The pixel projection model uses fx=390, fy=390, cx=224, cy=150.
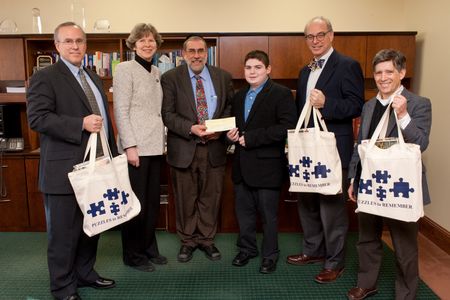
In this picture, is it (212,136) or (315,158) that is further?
(212,136)

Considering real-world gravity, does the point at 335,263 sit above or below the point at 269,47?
below

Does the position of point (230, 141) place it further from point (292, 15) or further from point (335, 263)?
point (292, 15)

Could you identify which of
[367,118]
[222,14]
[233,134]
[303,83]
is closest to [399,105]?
[367,118]

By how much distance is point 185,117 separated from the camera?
8.89 ft

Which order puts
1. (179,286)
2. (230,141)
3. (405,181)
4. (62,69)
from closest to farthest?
(405,181)
(62,69)
(179,286)
(230,141)

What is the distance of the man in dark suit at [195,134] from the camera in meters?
2.68

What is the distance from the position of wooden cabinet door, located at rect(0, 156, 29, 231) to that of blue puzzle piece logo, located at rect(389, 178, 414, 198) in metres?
3.13

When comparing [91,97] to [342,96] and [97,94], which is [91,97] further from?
[342,96]

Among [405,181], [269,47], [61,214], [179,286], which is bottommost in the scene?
[179,286]

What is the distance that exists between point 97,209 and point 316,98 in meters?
1.39

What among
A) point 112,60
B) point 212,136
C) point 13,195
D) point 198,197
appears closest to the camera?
point 212,136

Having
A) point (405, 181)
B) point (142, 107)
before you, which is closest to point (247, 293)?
point (405, 181)

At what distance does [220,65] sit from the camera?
3773 millimetres

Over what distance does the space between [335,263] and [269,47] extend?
6.89 feet
